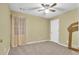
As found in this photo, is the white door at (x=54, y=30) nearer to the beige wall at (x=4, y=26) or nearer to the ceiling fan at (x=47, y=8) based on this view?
the ceiling fan at (x=47, y=8)

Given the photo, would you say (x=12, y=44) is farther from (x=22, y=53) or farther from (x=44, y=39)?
(x=44, y=39)

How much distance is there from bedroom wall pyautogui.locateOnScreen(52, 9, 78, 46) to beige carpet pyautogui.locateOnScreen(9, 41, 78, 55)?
0.36 feet

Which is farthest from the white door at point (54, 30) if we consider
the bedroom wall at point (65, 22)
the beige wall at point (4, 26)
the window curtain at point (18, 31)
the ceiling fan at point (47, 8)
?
the beige wall at point (4, 26)

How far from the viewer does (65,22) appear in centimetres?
180

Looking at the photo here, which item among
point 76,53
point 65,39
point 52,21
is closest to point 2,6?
point 52,21

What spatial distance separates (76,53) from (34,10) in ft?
3.01

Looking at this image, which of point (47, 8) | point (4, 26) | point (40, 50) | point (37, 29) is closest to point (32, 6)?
point (47, 8)

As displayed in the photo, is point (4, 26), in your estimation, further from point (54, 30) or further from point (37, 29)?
point (54, 30)

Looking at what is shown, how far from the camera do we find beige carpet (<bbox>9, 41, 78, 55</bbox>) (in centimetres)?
173

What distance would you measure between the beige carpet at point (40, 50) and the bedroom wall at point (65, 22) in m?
0.11

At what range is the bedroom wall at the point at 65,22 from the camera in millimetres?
1735

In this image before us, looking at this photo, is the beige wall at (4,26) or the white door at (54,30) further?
the white door at (54,30)

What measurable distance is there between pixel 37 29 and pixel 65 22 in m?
0.45

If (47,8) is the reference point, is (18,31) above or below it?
below
